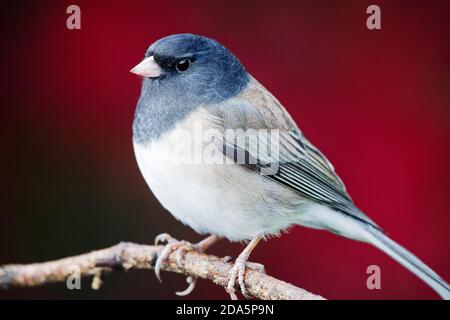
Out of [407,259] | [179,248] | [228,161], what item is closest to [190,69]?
[228,161]

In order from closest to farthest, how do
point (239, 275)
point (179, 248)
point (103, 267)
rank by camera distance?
point (239, 275) → point (103, 267) → point (179, 248)

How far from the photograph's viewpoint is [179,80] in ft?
6.20

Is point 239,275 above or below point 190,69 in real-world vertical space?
below

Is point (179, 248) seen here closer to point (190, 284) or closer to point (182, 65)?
point (190, 284)

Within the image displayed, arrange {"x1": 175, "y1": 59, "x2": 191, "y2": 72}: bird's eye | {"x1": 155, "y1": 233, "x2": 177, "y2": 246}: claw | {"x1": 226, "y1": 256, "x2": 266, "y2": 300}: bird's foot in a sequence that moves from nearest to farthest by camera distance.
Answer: {"x1": 226, "y1": 256, "x2": 266, "y2": 300}: bird's foot, {"x1": 175, "y1": 59, "x2": 191, "y2": 72}: bird's eye, {"x1": 155, "y1": 233, "x2": 177, "y2": 246}: claw

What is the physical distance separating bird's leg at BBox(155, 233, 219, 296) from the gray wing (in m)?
0.31

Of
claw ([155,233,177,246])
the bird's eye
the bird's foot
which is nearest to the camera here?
the bird's foot

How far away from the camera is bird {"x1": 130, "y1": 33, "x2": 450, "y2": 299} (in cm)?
179

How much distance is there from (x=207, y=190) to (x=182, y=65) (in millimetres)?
358

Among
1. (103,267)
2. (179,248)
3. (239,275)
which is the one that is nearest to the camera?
(239,275)

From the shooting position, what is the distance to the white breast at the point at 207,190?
1773mm

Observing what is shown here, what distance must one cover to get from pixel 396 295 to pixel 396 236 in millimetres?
165

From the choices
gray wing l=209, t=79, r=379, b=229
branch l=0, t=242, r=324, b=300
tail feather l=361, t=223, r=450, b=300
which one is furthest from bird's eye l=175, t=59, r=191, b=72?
tail feather l=361, t=223, r=450, b=300

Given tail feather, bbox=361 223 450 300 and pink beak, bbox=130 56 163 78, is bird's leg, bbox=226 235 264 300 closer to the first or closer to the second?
tail feather, bbox=361 223 450 300
